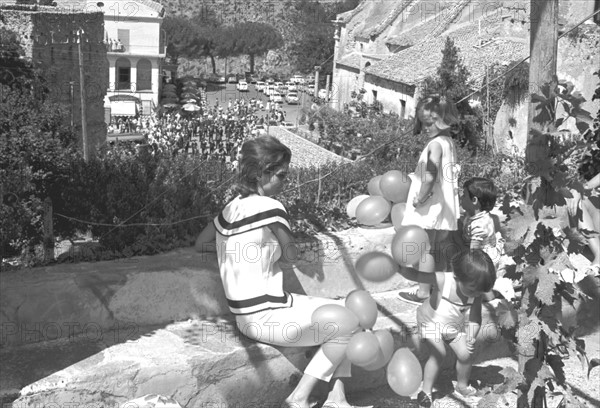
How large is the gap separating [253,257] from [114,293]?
91cm

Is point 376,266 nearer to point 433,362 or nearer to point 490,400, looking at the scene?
point 433,362

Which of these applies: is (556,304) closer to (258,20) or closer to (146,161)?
(146,161)

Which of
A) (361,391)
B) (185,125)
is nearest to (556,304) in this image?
(361,391)

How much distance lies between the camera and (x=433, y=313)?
4.83 meters

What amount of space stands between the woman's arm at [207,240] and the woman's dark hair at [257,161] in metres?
0.49

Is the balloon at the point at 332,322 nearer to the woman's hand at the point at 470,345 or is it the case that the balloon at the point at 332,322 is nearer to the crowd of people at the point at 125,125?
the woman's hand at the point at 470,345

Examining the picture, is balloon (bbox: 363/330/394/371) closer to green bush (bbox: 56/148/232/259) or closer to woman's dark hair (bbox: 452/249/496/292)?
woman's dark hair (bbox: 452/249/496/292)

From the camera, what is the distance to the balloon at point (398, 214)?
5848 millimetres

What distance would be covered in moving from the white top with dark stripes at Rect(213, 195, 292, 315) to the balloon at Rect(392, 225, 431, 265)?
0.94 meters

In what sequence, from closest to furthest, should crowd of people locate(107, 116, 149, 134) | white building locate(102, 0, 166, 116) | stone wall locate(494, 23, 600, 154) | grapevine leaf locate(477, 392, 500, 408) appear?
grapevine leaf locate(477, 392, 500, 408)
stone wall locate(494, 23, 600, 154)
crowd of people locate(107, 116, 149, 134)
white building locate(102, 0, 166, 116)

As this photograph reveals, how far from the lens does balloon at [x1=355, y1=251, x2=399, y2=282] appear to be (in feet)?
17.1

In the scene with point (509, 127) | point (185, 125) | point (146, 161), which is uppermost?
point (146, 161)

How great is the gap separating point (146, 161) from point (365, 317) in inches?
94.5

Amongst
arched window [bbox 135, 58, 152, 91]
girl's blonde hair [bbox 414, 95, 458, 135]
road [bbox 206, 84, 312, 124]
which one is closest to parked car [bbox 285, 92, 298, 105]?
road [bbox 206, 84, 312, 124]
